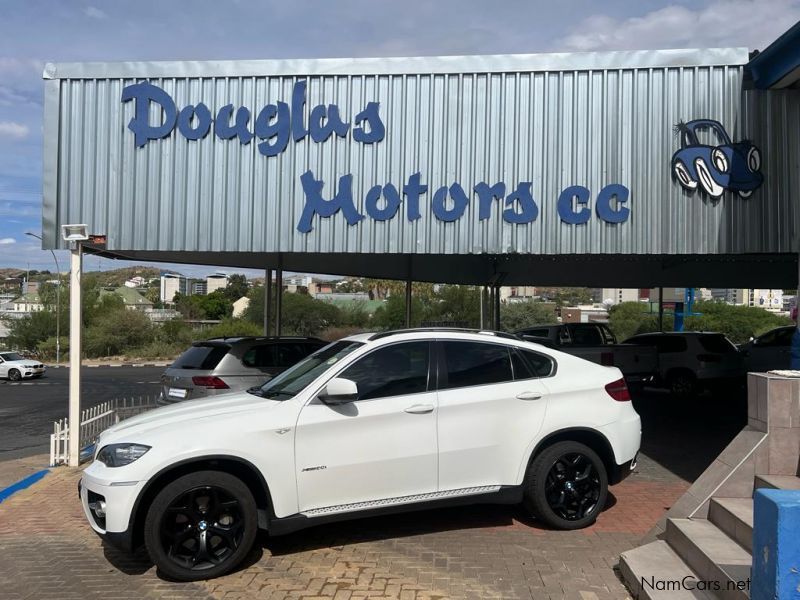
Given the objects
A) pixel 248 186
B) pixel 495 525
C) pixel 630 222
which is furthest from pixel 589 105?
pixel 495 525

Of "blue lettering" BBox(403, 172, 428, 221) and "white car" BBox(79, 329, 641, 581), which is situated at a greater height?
"blue lettering" BBox(403, 172, 428, 221)

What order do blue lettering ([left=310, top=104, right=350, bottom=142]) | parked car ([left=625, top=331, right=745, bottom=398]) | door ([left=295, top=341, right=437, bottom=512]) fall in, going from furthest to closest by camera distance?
parked car ([left=625, top=331, right=745, bottom=398])
blue lettering ([left=310, top=104, right=350, bottom=142])
door ([left=295, top=341, right=437, bottom=512])

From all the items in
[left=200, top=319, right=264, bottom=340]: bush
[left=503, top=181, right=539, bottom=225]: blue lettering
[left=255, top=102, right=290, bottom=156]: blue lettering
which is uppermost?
[left=255, top=102, right=290, bottom=156]: blue lettering

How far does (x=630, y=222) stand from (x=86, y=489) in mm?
6304

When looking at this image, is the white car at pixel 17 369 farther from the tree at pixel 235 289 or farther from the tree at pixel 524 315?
the tree at pixel 235 289

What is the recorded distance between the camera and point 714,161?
7.75 meters

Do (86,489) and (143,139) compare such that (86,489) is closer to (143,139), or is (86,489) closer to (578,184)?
(143,139)

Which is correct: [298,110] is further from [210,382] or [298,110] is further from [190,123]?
[210,382]

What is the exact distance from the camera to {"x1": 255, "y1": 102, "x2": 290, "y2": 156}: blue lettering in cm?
820

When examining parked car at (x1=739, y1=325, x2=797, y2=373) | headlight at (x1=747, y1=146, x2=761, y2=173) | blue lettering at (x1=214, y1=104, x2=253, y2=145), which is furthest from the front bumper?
parked car at (x1=739, y1=325, x2=797, y2=373)

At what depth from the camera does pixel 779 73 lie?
716 cm

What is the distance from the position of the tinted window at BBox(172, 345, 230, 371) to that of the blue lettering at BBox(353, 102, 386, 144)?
3.55 m

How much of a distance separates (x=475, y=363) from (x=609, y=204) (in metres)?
3.34

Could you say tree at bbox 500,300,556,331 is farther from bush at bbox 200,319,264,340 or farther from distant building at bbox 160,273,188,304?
distant building at bbox 160,273,188,304
